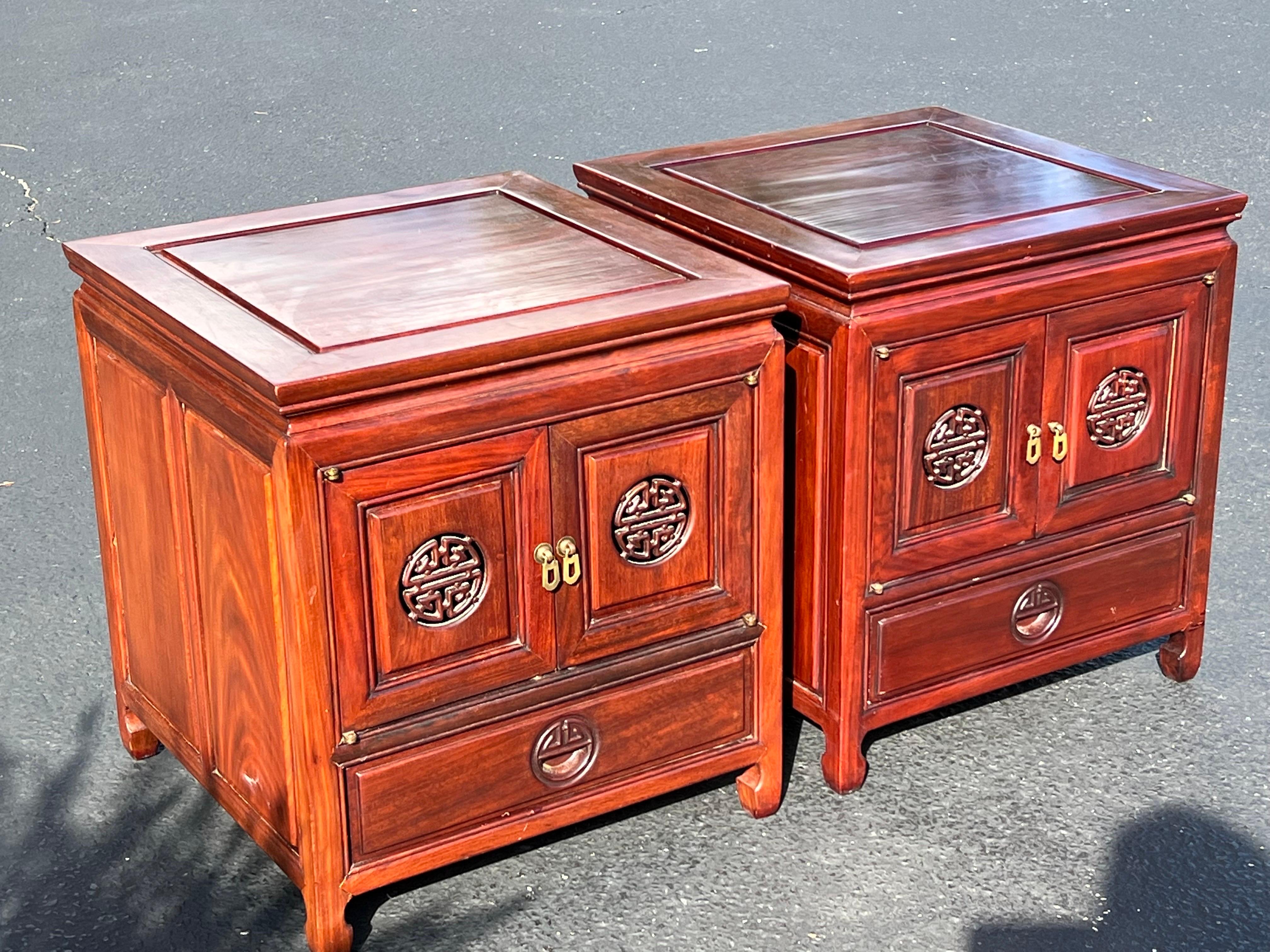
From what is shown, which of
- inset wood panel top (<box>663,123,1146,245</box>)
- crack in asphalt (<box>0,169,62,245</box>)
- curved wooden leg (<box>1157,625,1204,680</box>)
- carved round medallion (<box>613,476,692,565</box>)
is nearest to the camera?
carved round medallion (<box>613,476,692,565</box>)

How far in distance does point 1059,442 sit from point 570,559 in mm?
805

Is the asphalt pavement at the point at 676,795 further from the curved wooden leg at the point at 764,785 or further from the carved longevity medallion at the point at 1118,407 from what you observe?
the carved longevity medallion at the point at 1118,407

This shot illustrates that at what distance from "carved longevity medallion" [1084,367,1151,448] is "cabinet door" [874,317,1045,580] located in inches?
4.6

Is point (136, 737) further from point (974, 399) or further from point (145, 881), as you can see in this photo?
point (974, 399)

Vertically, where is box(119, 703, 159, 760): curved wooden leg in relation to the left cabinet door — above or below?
below

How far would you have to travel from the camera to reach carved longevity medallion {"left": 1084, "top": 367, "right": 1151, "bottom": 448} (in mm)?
2594

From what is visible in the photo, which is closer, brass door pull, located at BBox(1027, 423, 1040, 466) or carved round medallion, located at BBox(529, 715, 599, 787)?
carved round medallion, located at BBox(529, 715, 599, 787)

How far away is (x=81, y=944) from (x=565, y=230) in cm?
119

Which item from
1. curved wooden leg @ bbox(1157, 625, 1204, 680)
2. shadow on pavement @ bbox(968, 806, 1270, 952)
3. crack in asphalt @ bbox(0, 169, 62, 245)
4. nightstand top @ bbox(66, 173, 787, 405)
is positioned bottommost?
shadow on pavement @ bbox(968, 806, 1270, 952)

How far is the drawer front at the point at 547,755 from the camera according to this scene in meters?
2.21

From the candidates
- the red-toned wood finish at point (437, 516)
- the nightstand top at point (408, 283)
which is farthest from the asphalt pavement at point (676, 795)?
the nightstand top at point (408, 283)

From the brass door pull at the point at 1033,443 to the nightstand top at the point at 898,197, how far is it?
259 mm

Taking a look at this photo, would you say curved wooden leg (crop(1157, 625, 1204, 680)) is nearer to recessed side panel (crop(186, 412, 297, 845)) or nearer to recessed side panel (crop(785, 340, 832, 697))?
recessed side panel (crop(785, 340, 832, 697))

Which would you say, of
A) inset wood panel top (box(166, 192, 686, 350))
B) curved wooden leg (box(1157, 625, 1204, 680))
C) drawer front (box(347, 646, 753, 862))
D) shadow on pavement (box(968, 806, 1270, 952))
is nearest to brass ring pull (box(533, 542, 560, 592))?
drawer front (box(347, 646, 753, 862))
